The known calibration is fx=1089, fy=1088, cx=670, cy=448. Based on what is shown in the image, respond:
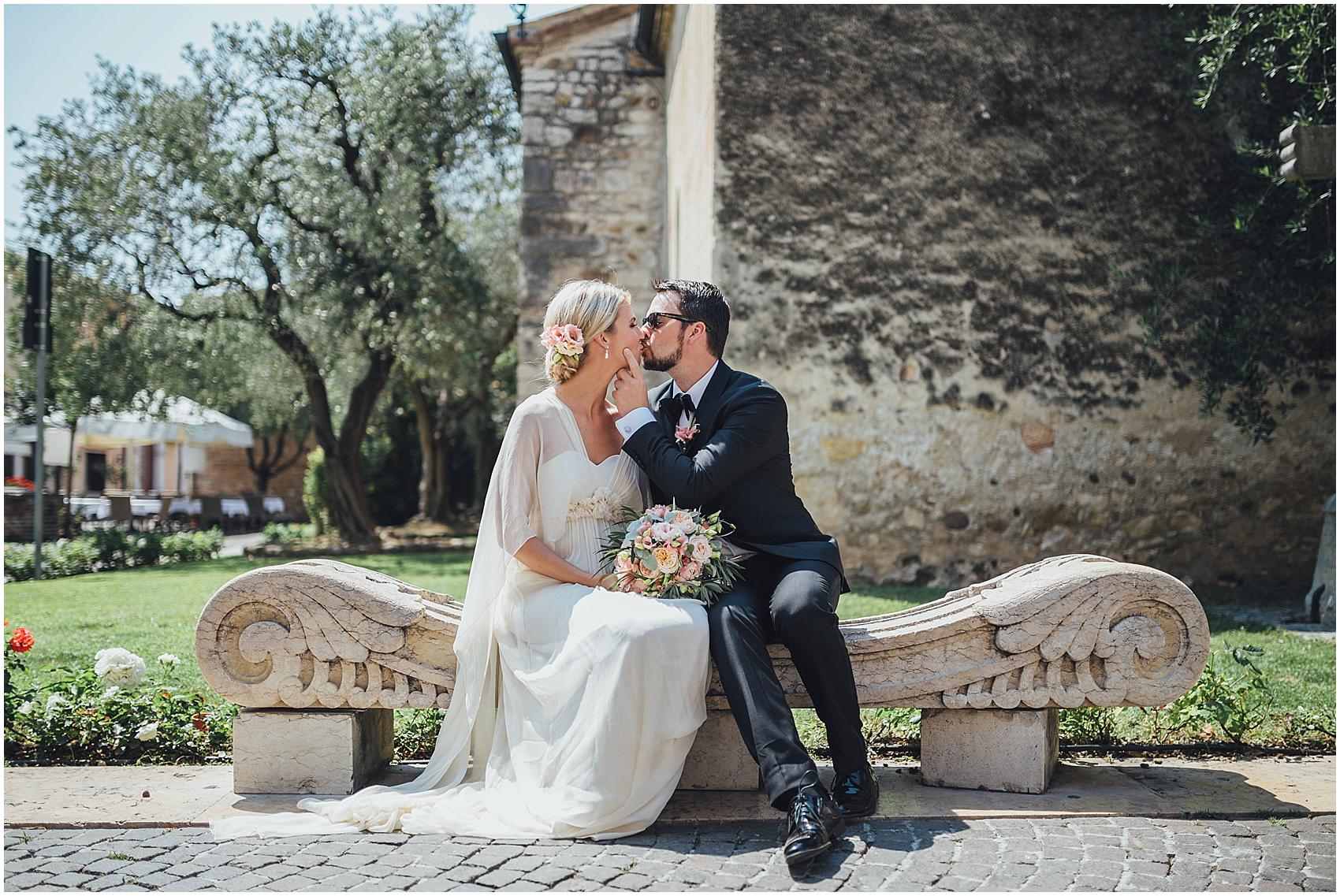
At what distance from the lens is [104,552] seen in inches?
533

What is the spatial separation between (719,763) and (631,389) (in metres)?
1.37

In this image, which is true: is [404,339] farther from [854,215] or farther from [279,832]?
[279,832]

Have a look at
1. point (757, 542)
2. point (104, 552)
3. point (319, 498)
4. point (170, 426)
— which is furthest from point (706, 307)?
point (170, 426)

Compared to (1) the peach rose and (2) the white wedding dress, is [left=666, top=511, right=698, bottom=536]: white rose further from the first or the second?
(2) the white wedding dress

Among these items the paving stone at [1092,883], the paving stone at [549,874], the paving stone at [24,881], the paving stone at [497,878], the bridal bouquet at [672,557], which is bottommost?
the paving stone at [24,881]

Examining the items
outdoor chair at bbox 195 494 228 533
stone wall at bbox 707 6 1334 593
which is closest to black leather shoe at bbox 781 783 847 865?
stone wall at bbox 707 6 1334 593

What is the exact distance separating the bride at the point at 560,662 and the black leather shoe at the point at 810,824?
46cm

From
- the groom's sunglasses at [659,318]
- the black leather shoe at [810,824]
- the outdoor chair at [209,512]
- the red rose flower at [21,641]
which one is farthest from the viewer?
the outdoor chair at [209,512]

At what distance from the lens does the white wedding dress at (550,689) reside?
3400 mm

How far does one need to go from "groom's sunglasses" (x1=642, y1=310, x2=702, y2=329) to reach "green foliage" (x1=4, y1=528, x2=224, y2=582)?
10417 mm

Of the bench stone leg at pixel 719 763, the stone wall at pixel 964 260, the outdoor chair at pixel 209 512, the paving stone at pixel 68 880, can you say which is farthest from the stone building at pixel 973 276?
the outdoor chair at pixel 209 512

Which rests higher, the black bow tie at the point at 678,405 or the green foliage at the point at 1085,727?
the black bow tie at the point at 678,405

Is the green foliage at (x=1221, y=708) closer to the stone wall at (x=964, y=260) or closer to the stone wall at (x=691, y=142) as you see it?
the stone wall at (x=964, y=260)

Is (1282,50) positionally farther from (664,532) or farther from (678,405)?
(664,532)
